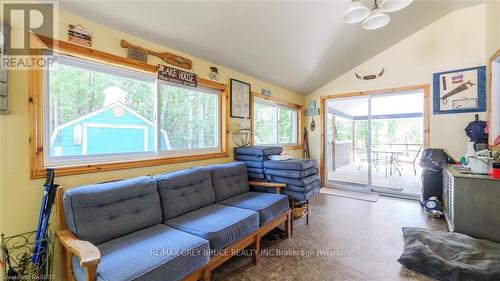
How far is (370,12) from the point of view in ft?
7.84

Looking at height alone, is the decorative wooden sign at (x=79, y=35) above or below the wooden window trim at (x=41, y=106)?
above

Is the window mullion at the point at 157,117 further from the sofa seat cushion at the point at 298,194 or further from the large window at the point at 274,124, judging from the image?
the large window at the point at 274,124

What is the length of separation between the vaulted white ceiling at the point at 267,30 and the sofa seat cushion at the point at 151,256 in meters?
1.91

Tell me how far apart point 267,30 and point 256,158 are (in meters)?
1.73

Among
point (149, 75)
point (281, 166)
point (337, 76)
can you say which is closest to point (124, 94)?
point (149, 75)

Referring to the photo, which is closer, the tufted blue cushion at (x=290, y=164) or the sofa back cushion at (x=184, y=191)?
the sofa back cushion at (x=184, y=191)

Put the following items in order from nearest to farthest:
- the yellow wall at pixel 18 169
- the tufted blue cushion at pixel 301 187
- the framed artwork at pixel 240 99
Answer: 1. the yellow wall at pixel 18 169
2. the tufted blue cushion at pixel 301 187
3. the framed artwork at pixel 240 99

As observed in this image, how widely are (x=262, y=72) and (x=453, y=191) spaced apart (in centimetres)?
309

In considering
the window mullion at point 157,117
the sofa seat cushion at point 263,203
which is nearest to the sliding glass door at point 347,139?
the sofa seat cushion at point 263,203

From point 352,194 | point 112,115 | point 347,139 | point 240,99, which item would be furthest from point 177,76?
point 347,139

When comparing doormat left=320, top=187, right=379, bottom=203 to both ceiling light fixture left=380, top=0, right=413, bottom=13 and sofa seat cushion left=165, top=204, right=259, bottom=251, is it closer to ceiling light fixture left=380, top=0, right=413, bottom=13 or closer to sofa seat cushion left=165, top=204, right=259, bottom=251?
sofa seat cushion left=165, top=204, right=259, bottom=251

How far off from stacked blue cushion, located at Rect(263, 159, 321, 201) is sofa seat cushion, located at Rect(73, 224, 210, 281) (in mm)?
1477

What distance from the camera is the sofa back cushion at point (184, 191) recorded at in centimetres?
209

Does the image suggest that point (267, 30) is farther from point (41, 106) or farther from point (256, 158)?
point (41, 106)
